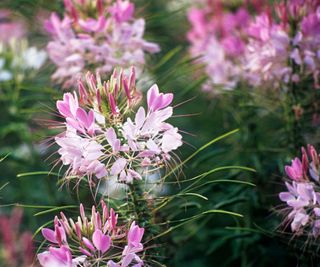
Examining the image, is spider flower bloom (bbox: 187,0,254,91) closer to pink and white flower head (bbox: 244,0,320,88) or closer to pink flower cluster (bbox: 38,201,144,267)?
pink and white flower head (bbox: 244,0,320,88)

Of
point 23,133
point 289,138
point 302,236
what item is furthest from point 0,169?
point 302,236

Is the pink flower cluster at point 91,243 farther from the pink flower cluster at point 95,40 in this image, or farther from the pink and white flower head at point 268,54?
the pink and white flower head at point 268,54

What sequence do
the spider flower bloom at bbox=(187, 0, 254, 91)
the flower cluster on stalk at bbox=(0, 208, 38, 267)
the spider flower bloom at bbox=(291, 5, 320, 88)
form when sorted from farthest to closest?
the spider flower bloom at bbox=(187, 0, 254, 91) → the flower cluster on stalk at bbox=(0, 208, 38, 267) → the spider flower bloom at bbox=(291, 5, 320, 88)

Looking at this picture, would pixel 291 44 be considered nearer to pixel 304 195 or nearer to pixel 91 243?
pixel 304 195

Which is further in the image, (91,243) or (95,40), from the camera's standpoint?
(95,40)

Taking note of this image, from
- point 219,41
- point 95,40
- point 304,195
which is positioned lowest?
point 304,195

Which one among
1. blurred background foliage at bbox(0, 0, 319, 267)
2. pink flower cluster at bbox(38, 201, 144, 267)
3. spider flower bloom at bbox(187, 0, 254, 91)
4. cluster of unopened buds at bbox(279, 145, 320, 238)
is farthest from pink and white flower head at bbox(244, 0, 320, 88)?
pink flower cluster at bbox(38, 201, 144, 267)

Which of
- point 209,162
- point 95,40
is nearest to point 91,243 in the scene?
point 95,40
